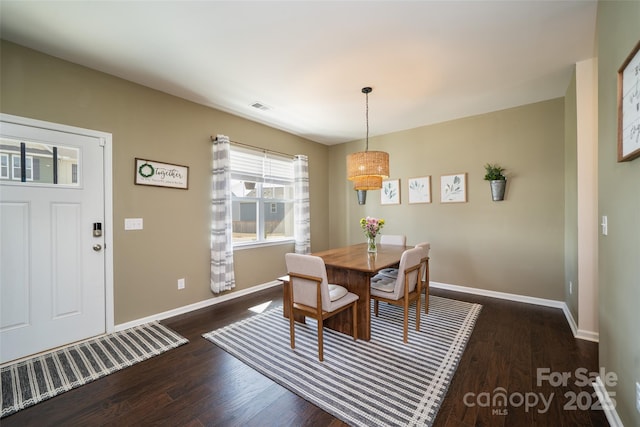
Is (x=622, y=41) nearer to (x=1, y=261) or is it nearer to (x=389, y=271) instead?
(x=389, y=271)

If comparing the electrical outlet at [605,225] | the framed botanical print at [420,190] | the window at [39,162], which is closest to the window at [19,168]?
the window at [39,162]

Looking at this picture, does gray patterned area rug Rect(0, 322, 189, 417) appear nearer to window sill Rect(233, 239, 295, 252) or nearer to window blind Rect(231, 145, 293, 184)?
window sill Rect(233, 239, 295, 252)

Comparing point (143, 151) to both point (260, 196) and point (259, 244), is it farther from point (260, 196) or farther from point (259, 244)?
point (259, 244)

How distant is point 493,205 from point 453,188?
58 cm

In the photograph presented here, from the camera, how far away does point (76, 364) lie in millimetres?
2160

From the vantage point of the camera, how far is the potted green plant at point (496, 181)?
3.59 meters

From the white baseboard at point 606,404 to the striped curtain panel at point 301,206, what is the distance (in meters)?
3.67

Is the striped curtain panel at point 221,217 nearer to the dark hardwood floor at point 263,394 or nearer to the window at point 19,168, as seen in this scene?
the dark hardwood floor at point 263,394

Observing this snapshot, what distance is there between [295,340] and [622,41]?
301 centimetres

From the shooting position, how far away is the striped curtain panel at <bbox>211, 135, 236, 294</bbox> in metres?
3.49

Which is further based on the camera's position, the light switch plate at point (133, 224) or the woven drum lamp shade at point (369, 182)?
the woven drum lamp shade at point (369, 182)

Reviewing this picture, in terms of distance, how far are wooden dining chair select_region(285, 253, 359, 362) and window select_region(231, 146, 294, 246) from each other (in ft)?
6.30

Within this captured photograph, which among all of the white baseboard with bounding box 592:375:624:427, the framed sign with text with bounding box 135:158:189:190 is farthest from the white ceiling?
the white baseboard with bounding box 592:375:624:427

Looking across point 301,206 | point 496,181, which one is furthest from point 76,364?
point 496,181
